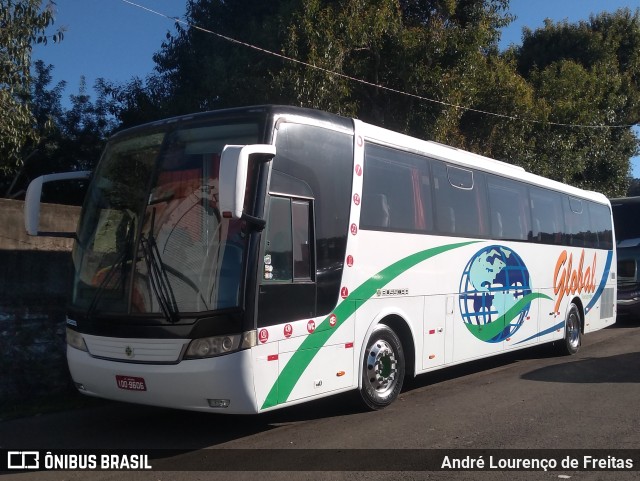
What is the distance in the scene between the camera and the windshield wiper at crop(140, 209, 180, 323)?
666 centimetres

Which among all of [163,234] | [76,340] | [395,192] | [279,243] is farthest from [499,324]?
[76,340]

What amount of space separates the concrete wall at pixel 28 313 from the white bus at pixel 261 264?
191cm

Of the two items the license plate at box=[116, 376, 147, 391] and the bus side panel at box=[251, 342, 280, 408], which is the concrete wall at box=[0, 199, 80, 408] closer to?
the license plate at box=[116, 376, 147, 391]

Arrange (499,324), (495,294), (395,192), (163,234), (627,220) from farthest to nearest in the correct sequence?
(627,220) → (499,324) → (495,294) → (395,192) → (163,234)

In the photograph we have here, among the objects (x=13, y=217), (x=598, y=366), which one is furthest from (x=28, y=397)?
(x=598, y=366)

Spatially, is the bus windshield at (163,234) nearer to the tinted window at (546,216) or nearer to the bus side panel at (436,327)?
the bus side panel at (436,327)

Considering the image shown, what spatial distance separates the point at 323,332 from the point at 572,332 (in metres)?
8.21

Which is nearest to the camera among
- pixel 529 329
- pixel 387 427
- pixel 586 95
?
pixel 387 427

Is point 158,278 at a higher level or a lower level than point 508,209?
lower

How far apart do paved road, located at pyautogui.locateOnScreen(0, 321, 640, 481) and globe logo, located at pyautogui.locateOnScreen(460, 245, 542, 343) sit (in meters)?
0.95

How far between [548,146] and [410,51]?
26.0 ft

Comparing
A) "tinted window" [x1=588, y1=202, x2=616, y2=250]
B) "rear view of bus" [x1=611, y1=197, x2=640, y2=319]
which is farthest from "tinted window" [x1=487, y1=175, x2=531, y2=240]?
"rear view of bus" [x1=611, y1=197, x2=640, y2=319]

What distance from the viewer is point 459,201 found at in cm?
1030

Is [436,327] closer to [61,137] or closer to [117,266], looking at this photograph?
[117,266]
